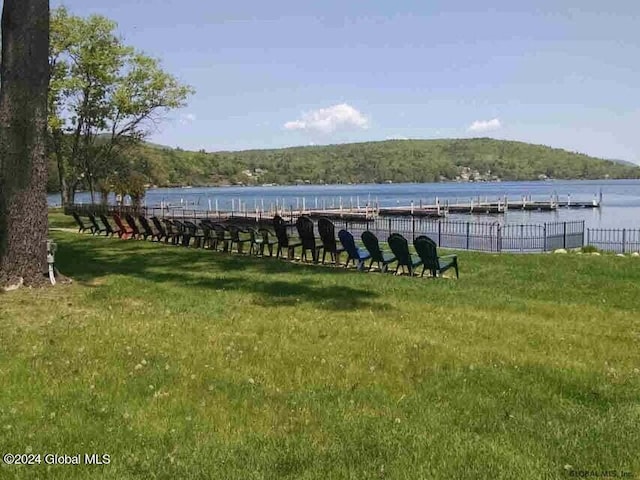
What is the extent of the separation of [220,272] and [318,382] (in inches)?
305

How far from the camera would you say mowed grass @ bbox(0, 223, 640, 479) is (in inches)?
160

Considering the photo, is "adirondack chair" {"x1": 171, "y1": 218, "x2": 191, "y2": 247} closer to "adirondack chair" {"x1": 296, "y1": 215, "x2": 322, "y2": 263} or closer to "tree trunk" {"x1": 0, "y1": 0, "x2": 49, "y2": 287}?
"adirondack chair" {"x1": 296, "y1": 215, "x2": 322, "y2": 263}

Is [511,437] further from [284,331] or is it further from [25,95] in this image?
[25,95]

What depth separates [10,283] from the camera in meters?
9.97

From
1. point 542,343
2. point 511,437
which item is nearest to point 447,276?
point 542,343

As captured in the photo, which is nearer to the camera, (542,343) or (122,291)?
(542,343)

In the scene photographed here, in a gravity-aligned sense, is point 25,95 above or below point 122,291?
above

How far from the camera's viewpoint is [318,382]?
5613 millimetres

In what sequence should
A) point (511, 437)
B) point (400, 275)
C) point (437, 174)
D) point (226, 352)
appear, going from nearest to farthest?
1. point (511, 437)
2. point (226, 352)
3. point (400, 275)
4. point (437, 174)

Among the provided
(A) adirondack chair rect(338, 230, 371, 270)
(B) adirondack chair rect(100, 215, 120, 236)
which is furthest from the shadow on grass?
(B) adirondack chair rect(100, 215, 120, 236)

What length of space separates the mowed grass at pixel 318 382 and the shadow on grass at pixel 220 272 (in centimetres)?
12

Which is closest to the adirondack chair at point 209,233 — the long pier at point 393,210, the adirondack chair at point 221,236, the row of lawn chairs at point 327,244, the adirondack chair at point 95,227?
the row of lawn chairs at point 327,244

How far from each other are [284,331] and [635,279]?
29.0 feet

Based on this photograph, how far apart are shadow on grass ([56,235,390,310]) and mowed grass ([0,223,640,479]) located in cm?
12
